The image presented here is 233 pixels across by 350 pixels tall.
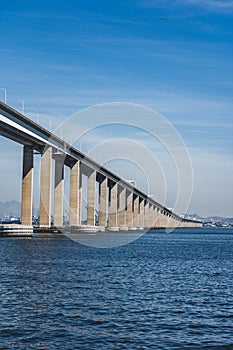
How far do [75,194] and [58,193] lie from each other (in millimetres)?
6363

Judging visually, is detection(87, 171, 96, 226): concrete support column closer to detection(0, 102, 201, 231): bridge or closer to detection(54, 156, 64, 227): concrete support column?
detection(0, 102, 201, 231): bridge

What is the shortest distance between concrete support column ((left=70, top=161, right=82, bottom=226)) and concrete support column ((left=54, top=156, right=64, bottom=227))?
5.08m

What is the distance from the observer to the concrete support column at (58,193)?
11112 cm

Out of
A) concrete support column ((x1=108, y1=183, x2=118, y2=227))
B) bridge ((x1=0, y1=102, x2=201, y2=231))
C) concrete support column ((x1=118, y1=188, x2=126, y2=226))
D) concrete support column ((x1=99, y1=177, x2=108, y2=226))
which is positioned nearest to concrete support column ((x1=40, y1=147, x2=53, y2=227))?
bridge ((x1=0, y1=102, x2=201, y2=231))

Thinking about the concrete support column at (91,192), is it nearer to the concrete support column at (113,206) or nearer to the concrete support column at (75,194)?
the concrete support column at (75,194)

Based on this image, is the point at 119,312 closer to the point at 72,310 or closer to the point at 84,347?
the point at 72,310

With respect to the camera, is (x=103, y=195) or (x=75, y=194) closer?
(x=75, y=194)

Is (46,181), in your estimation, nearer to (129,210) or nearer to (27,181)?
(27,181)

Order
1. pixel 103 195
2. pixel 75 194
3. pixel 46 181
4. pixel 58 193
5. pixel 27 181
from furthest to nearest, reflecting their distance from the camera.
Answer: pixel 103 195, pixel 75 194, pixel 58 193, pixel 46 181, pixel 27 181

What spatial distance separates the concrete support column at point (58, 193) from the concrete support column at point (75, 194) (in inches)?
200

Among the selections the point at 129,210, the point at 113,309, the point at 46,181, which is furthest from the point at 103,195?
the point at 113,309

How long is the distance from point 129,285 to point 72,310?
8897 mm

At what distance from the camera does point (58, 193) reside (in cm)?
11281

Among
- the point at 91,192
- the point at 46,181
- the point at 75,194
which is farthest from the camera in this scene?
the point at 91,192
